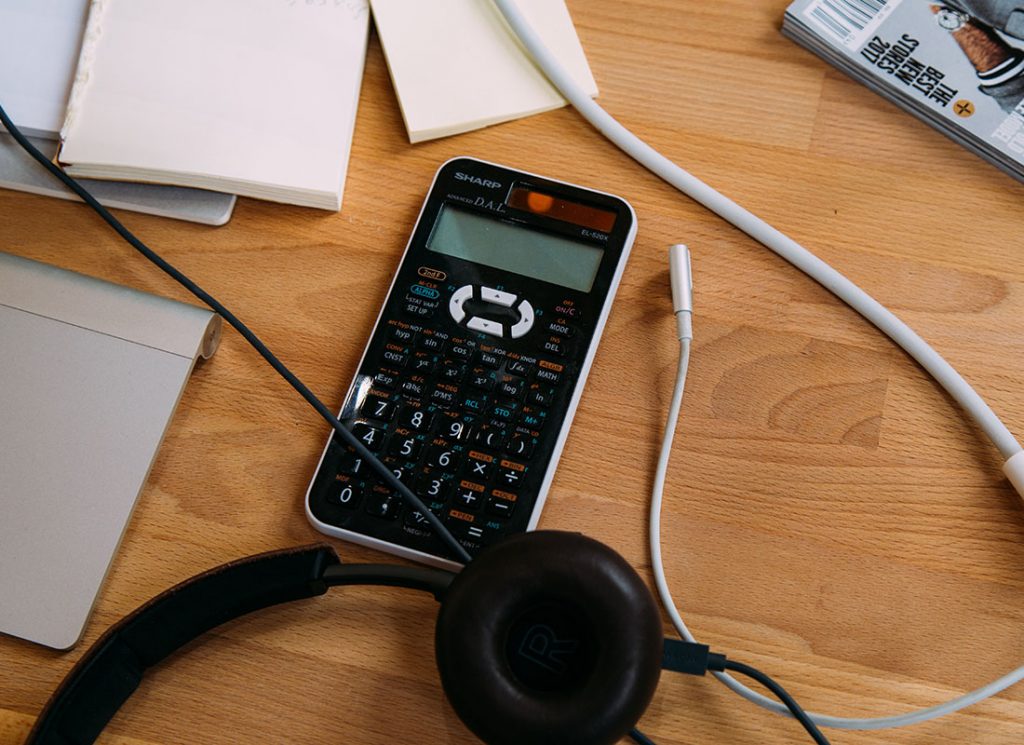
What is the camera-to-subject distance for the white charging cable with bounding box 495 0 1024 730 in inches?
17.0

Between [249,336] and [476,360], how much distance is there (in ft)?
0.41

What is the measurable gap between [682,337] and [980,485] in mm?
170

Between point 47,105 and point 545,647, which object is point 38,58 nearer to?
point 47,105

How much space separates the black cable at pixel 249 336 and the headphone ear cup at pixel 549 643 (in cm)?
7

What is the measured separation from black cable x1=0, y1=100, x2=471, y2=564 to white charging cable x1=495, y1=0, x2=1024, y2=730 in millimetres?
115

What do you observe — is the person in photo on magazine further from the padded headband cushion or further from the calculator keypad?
the padded headband cushion

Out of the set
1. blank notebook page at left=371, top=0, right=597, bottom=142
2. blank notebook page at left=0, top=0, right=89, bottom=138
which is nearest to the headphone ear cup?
blank notebook page at left=371, top=0, right=597, bottom=142

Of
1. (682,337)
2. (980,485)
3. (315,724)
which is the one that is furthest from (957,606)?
(315,724)

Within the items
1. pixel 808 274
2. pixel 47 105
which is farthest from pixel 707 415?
pixel 47 105

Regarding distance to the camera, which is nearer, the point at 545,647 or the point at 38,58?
the point at 545,647

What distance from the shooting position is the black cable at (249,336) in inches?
18.0

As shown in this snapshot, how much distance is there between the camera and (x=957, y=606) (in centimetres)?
46

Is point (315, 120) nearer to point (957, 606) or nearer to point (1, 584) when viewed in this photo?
point (1, 584)

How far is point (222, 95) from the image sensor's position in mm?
562
